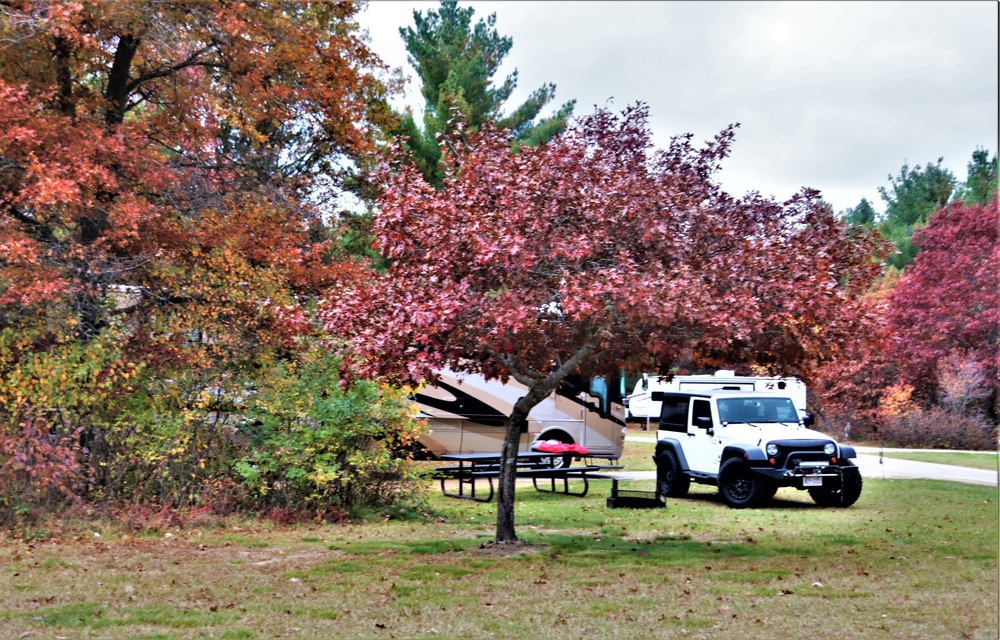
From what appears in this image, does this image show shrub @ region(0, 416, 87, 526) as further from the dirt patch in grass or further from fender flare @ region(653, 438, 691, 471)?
fender flare @ region(653, 438, 691, 471)

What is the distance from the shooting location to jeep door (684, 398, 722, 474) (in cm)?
1686

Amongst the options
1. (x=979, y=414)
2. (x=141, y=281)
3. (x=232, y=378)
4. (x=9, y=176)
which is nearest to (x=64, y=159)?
(x=9, y=176)

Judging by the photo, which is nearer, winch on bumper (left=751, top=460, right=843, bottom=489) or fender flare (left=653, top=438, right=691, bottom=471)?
winch on bumper (left=751, top=460, right=843, bottom=489)

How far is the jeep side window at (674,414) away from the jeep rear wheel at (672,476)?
0.43 m

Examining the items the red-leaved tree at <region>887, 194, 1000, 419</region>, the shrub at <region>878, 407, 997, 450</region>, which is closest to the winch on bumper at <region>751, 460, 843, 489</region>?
the red-leaved tree at <region>887, 194, 1000, 419</region>

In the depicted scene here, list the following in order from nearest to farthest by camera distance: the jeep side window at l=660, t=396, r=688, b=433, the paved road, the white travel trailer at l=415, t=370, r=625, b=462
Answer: the jeep side window at l=660, t=396, r=688, b=433, the paved road, the white travel trailer at l=415, t=370, r=625, b=462

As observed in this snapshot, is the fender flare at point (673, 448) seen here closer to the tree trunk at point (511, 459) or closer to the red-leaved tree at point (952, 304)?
the tree trunk at point (511, 459)

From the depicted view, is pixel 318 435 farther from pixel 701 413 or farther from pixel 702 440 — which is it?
pixel 701 413

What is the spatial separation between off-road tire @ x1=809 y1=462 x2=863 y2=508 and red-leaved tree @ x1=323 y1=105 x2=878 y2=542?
5.38 meters

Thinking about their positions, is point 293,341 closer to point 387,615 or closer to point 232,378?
point 232,378

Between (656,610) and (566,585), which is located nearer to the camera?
(656,610)

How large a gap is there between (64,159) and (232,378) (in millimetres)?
3395

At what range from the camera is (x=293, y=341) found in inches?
561

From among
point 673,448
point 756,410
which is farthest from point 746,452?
point 673,448
